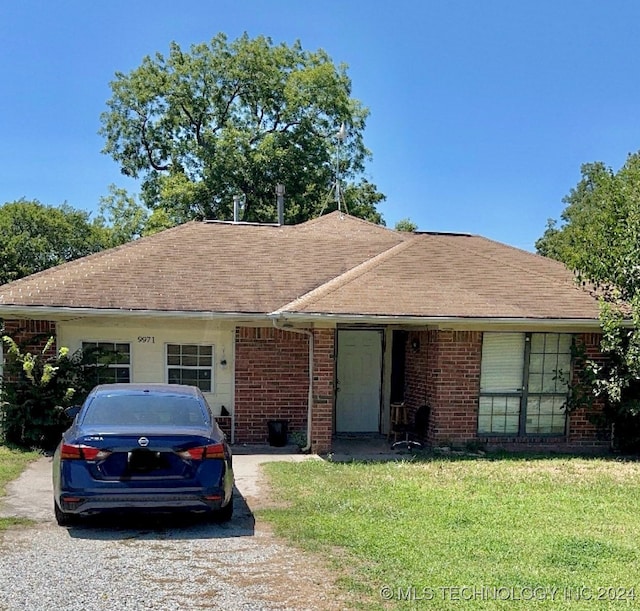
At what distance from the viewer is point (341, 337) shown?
1274cm

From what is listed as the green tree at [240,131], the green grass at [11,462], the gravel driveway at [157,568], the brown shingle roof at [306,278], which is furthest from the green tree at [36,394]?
the green tree at [240,131]

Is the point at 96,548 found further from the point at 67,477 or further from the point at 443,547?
the point at 443,547

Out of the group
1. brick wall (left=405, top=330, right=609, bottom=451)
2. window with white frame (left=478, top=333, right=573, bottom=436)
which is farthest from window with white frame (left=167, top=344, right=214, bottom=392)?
window with white frame (left=478, top=333, right=573, bottom=436)

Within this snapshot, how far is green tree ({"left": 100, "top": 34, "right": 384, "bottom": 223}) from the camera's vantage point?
3003 cm

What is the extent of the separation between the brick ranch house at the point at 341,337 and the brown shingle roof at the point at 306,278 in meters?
0.05

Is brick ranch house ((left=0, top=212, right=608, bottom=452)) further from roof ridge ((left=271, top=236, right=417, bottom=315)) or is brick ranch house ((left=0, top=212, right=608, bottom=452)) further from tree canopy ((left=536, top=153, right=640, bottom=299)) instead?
tree canopy ((left=536, top=153, right=640, bottom=299))

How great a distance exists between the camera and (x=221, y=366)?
38.2 ft

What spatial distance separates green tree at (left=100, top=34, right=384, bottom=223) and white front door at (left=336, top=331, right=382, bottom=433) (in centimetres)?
1728

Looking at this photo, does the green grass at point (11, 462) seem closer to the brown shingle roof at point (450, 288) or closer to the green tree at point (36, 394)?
the green tree at point (36, 394)

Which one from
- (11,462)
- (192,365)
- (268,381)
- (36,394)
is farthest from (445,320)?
(11,462)

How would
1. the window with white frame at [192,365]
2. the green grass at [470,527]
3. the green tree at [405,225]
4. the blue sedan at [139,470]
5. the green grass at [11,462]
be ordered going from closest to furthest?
the green grass at [470,527] < the blue sedan at [139,470] < the green grass at [11,462] < the window with white frame at [192,365] < the green tree at [405,225]

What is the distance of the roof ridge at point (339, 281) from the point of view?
1086cm

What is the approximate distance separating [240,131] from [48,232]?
16.6 m

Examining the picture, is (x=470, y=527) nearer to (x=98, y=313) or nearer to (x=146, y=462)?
(x=146, y=462)
